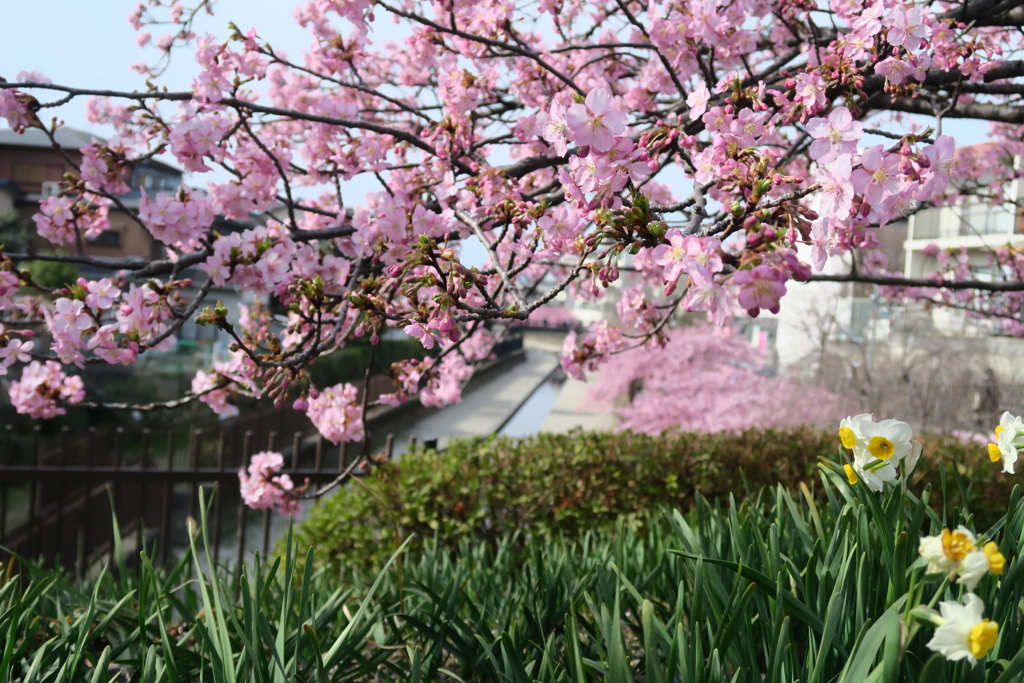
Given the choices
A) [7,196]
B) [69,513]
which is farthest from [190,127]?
[7,196]

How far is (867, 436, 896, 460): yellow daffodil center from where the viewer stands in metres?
1.21

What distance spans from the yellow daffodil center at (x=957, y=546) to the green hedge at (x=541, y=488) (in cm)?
256

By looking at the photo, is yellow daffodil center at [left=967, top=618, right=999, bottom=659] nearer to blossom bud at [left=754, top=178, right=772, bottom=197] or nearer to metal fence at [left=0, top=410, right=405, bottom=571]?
blossom bud at [left=754, top=178, right=772, bottom=197]

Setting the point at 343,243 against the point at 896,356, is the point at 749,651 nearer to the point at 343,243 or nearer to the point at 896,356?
the point at 343,243

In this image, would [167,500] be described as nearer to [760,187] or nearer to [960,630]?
[760,187]

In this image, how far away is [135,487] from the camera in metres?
8.77

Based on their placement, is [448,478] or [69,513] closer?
[448,478]

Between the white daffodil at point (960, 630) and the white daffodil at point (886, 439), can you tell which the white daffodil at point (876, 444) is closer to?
the white daffodil at point (886, 439)

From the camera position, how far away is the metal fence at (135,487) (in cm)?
422

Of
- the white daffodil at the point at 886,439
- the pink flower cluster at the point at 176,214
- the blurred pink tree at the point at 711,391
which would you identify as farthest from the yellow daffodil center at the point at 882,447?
the blurred pink tree at the point at 711,391

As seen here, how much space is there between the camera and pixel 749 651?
4.20 feet

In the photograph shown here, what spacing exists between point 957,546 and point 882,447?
0.37 metres

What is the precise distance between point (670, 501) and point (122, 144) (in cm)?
289

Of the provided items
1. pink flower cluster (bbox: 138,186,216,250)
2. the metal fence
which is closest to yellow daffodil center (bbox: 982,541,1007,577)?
the metal fence
